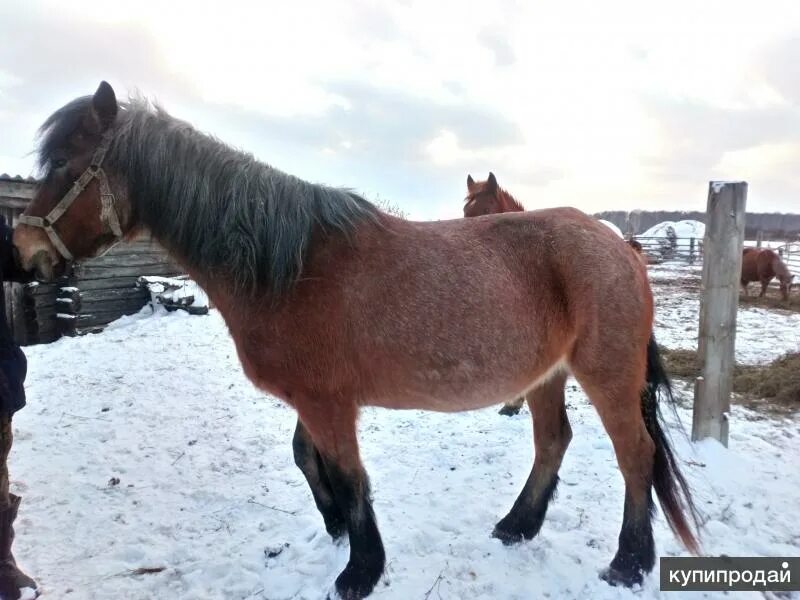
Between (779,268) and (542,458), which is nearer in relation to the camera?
(542,458)

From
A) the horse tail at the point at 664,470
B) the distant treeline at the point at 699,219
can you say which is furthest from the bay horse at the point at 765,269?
the distant treeline at the point at 699,219

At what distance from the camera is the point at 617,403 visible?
280 cm

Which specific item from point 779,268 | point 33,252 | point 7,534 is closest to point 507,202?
point 33,252

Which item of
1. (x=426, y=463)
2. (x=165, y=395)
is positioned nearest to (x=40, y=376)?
(x=165, y=395)

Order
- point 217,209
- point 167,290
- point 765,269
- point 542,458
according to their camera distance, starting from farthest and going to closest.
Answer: point 765,269 < point 167,290 < point 542,458 < point 217,209

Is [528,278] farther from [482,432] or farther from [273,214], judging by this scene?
[482,432]

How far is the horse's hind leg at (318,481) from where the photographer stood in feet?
10.4

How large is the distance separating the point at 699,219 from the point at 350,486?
5706 centimetres

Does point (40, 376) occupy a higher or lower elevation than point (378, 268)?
lower

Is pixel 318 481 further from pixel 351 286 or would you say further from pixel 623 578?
pixel 623 578

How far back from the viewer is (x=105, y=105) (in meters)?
2.53

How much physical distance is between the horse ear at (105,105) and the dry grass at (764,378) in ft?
16.9

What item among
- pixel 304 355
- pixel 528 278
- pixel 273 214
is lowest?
pixel 304 355

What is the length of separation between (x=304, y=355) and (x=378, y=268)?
0.62 meters
